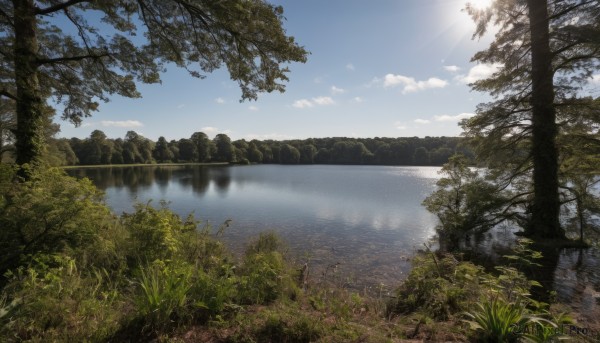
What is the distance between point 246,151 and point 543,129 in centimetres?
11061

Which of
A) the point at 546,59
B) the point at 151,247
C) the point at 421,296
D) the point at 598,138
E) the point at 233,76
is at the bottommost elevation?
the point at 421,296

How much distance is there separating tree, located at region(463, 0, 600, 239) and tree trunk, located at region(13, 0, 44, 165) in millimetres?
16310

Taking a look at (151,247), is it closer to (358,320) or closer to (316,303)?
(316,303)

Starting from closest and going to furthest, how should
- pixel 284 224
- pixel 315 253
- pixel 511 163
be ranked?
1. pixel 315 253
2. pixel 511 163
3. pixel 284 224

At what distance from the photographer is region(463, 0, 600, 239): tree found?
11383mm

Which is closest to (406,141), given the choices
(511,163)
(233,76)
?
(511,163)

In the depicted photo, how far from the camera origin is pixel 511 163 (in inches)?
537

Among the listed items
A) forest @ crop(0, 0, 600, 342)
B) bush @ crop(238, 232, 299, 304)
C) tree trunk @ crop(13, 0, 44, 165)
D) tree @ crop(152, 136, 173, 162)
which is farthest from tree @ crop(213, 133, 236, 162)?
bush @ crop(238, 232, 299, 304)

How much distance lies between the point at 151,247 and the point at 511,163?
15791 mm

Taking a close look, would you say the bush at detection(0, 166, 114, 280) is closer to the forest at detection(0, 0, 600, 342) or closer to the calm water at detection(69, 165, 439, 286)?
the forest at detection(0, 0, 600, 342)

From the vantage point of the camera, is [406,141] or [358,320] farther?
[406,141]

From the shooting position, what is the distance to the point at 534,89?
12.0 meters

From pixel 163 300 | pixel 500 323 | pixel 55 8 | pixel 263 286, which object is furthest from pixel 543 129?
pixel 55 8

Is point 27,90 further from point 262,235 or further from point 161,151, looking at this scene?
point 161,151
